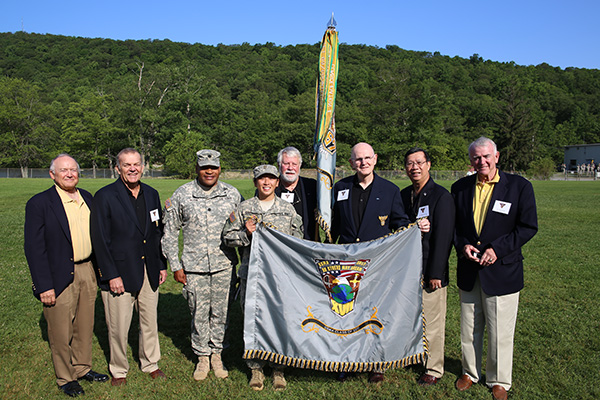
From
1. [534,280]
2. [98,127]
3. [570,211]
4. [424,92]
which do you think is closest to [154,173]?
[98,127]

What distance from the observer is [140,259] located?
485cm

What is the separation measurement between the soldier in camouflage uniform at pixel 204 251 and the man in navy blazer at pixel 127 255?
0.23 m

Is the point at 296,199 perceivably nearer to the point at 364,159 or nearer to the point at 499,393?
the point at 364,159

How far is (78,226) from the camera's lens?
15.4ft

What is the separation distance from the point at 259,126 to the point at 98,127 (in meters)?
24.1

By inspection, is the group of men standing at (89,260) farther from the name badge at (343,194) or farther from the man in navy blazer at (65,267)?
the name badge at (343,194)

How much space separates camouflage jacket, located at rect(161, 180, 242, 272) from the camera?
4965 millimetres

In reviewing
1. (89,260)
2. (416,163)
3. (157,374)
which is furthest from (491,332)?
(89,260)

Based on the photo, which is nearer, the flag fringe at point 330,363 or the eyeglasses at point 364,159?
the flag fringe at point 330,363

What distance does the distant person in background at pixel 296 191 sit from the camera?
5277 millimetres

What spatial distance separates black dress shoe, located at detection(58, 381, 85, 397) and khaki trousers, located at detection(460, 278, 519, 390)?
13.5ft

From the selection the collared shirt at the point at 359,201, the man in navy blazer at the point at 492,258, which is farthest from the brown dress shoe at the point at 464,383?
the collared shirt at the point at 359,201

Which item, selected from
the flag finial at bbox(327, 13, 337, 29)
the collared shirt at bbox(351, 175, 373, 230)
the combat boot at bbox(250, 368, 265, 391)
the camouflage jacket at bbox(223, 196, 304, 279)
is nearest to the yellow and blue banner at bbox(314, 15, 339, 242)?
the flag finial at bbox(327, 13, 337, 29)

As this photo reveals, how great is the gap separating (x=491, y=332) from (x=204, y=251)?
3158mm
